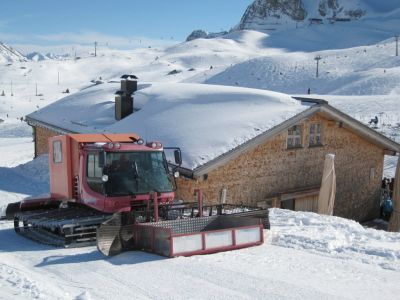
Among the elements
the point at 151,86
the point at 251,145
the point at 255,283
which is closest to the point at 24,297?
the point at 255,283

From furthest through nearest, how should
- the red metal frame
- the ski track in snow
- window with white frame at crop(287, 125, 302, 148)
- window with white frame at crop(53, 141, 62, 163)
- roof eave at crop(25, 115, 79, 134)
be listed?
roof eave at crop(25, 115, 79, 134) < window with white frame at crop(287, 125, 302, 148) < window with white frame at crop(53, 141, 62, 163) < the red metal frame < the ski track in snow

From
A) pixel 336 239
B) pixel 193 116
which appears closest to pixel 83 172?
pixel 336 239

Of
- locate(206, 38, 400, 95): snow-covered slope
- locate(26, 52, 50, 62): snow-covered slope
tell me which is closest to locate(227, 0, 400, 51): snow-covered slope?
locate(206, 38, 400, 95): snow-covered slope

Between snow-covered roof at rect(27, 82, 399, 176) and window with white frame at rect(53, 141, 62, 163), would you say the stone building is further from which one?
window with white frame at rect(53, 141, 62, 163)

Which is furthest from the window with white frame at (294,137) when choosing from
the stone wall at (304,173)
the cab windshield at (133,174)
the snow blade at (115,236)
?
the snow blade at (115,236)

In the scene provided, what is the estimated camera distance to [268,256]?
866 centimetres

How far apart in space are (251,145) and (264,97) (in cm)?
383

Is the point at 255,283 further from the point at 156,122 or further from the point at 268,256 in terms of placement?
the point at 156,122

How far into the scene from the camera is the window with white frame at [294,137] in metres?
17.5

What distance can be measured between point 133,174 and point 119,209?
68cm

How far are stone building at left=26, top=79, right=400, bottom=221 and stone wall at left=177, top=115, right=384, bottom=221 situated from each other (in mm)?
28

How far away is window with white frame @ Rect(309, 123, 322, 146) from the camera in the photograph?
18214 mm

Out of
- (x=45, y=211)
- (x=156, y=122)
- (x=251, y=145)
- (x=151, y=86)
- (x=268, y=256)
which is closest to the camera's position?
(x=268, y=256)

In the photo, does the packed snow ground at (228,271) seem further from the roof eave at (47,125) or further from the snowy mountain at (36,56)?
the snowy mountain at (36,56)
